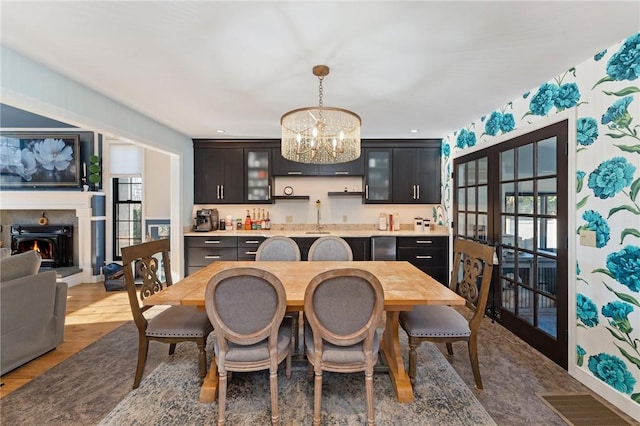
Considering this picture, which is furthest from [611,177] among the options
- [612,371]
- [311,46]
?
[311,46]

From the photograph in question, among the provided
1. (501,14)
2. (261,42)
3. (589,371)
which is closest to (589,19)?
(501,14)

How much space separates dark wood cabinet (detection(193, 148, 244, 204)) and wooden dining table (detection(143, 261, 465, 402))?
2.31 metres

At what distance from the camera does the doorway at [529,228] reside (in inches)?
92.3

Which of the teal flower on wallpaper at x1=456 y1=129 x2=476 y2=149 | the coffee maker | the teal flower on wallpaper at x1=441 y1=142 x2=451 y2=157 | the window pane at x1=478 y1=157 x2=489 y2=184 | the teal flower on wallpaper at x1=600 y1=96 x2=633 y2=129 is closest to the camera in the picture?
the teal flower on wallpaper at x1=600 y1=96 x2=633 y2=129

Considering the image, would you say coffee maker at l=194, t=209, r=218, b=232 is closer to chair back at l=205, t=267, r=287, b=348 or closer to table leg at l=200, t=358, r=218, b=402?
table leg at l=200, t=358, r=218, b=402

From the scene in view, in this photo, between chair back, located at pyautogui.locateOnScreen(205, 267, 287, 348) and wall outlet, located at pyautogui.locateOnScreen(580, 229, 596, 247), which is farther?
wall outlet, located at pyautogui.locateOnScreen(580, 229, 596, 247)

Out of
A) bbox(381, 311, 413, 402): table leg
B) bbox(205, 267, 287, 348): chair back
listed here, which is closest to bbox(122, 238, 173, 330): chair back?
bbox(205, 267, 287, 348): chair back

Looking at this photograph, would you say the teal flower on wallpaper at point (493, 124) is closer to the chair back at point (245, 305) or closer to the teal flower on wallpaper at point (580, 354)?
the teal flower on wallpaper at point (580, 354)

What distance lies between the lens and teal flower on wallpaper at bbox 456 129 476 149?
368 cm

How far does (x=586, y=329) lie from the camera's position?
2.12 metres

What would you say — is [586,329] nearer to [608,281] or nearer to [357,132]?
[608,281]

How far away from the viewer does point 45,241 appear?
4.77 metres

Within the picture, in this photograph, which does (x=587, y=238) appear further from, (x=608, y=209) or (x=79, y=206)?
(x=79, y=206)

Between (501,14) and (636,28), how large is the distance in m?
0.90
